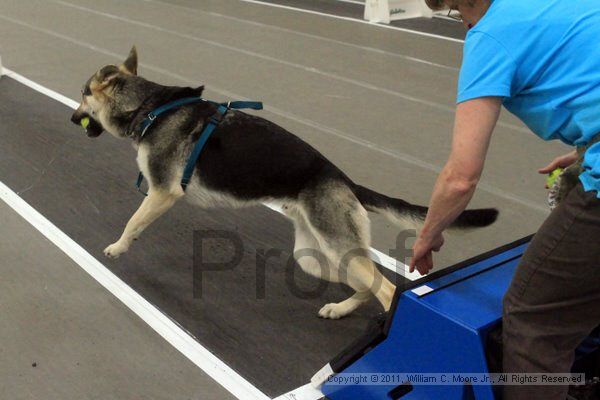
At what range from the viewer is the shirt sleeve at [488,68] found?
6.27 ft

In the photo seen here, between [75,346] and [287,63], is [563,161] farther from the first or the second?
[287,63]

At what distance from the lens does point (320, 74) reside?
819 centimetres

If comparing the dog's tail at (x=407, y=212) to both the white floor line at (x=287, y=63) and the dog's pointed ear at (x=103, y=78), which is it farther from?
the white floor line at (x=287, y=63)

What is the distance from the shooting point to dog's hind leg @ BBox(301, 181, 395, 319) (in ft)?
10.8

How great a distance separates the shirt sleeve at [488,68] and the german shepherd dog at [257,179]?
A: 1.11m

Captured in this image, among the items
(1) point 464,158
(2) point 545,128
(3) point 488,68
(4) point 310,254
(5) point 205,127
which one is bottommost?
(4) point 310,254

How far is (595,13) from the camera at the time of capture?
196 cm

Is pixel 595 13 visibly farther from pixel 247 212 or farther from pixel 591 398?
pixel 247 212

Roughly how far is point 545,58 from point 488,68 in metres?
0.17

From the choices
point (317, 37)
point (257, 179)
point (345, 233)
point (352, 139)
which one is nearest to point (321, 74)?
point (317, 37)

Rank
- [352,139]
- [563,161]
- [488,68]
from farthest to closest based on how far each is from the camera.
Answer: [352,139], [563,161], [488,68]

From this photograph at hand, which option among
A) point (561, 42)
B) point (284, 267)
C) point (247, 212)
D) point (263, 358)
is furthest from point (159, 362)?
point (561, 42)

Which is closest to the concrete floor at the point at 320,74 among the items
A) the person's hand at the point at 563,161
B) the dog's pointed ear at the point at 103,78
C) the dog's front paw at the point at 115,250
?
the dog's front paw at the point at 115,250

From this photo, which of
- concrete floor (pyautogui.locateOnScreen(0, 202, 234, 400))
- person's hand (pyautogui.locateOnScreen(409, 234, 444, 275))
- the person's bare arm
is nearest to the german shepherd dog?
concrete floor (pyautogui.locateOnScreen(0, 202, 234, 400))
